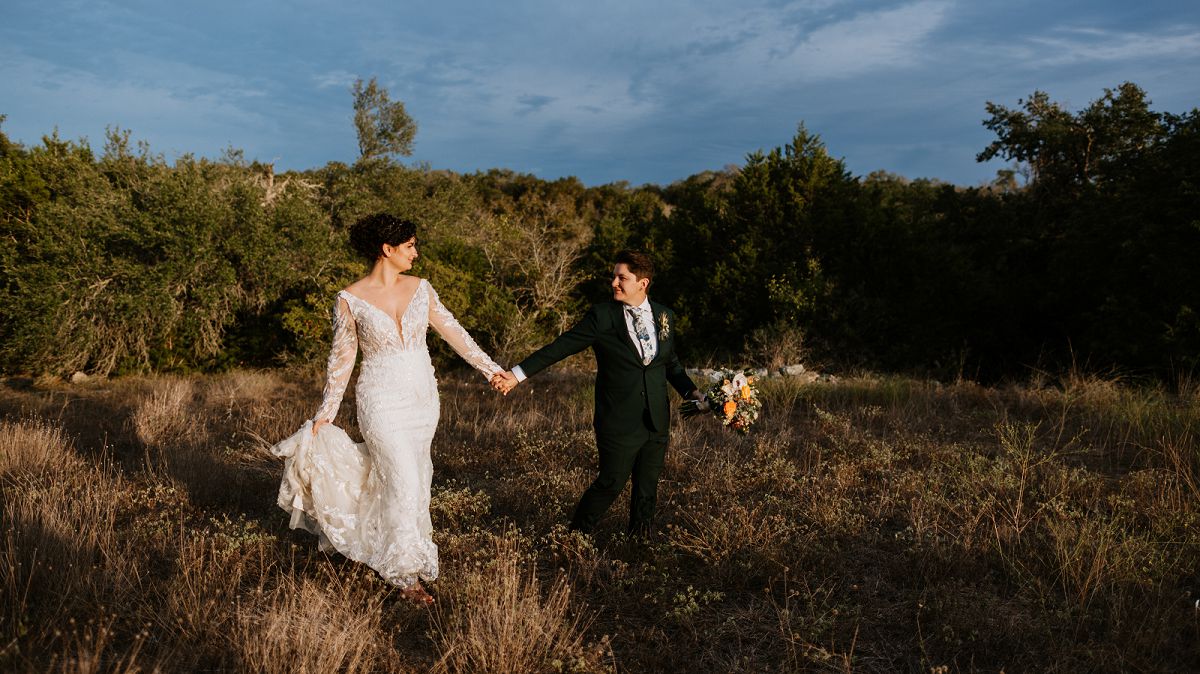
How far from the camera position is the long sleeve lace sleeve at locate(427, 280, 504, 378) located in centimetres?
432

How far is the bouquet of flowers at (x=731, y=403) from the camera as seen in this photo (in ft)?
15.3

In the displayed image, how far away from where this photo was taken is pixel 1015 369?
16234mm

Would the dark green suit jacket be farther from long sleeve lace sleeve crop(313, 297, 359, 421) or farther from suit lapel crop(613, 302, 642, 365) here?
long sleeve lace sleeve crop(313, 297, 359, 421)

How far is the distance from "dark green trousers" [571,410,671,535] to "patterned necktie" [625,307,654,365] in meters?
0.35

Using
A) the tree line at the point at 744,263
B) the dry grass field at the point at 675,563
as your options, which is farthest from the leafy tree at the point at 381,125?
the dry grass field at the point at 675,563

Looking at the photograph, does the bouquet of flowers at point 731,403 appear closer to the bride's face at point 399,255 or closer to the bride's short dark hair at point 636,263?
the bride's short dark hair at point 636,263

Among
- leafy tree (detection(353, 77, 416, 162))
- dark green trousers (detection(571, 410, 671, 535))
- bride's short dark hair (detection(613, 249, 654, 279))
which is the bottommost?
dark green trousers (detection(571, 410, 671, 535))

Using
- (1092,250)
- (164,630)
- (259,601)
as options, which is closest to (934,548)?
(259,601)

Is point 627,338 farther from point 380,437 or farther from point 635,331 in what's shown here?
point 380,437

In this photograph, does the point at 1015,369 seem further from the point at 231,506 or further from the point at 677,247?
the point at 231,506

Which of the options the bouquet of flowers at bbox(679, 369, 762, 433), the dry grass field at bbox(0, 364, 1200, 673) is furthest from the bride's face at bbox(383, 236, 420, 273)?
the bouquet of flowers at bbox(679, 369, 762, 433)

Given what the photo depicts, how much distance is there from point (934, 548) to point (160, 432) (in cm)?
809

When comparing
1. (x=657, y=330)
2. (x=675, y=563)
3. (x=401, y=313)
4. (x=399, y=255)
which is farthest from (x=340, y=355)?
(x=675, y=563)

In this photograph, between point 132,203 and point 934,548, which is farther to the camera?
point 132,203
